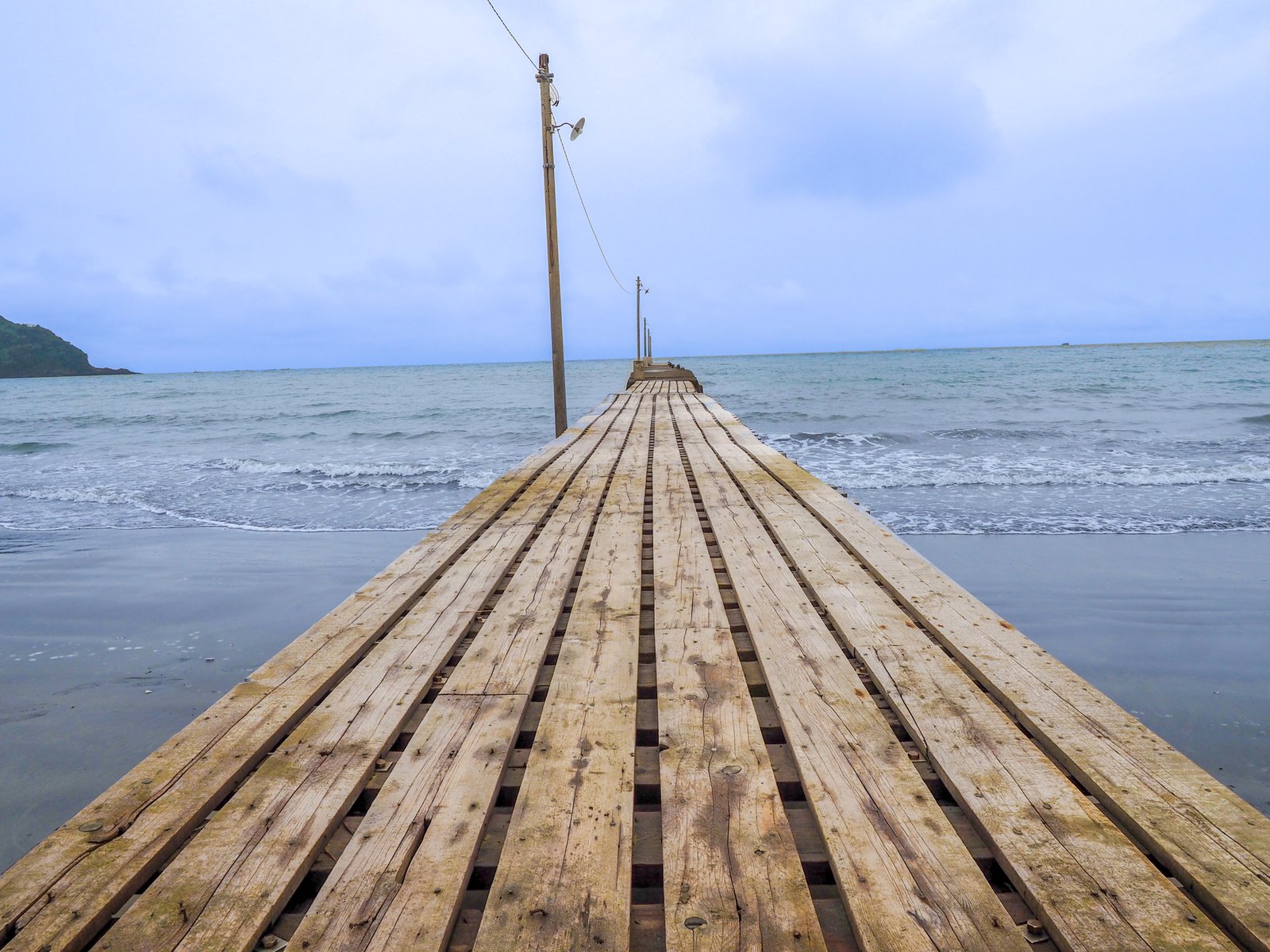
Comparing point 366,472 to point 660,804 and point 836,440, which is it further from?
point 660,804

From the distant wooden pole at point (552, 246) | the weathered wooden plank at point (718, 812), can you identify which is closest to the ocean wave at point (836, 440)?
the distant wooden pole at point (552, 246)

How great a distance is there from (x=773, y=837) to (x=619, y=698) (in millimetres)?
759

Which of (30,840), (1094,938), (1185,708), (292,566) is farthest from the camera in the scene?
(292,566)

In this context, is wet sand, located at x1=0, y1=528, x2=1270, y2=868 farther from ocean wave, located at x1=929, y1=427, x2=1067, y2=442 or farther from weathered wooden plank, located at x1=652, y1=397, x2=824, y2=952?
ocean wave, located at x1=929, y1=427, x2=1067, y2=442

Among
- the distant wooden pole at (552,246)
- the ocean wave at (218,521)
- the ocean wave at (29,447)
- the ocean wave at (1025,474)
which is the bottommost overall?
the ocean wave at (29,447)

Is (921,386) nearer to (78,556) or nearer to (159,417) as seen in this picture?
(159,417)

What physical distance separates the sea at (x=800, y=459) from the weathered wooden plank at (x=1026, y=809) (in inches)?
242

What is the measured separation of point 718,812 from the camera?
5.66 ft

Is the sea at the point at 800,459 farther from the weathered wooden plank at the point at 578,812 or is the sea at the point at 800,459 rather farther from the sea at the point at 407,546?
the weathered wooden plank at the point at 578,812

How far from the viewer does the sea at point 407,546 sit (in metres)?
3.86

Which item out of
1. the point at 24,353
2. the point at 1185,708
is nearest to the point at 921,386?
the point at 1185,708

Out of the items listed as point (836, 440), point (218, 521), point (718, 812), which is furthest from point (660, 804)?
point (836, 440)

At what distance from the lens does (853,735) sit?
2.06m

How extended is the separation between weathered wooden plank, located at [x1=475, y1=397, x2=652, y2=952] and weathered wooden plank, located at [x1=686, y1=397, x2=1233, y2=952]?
806 mm
